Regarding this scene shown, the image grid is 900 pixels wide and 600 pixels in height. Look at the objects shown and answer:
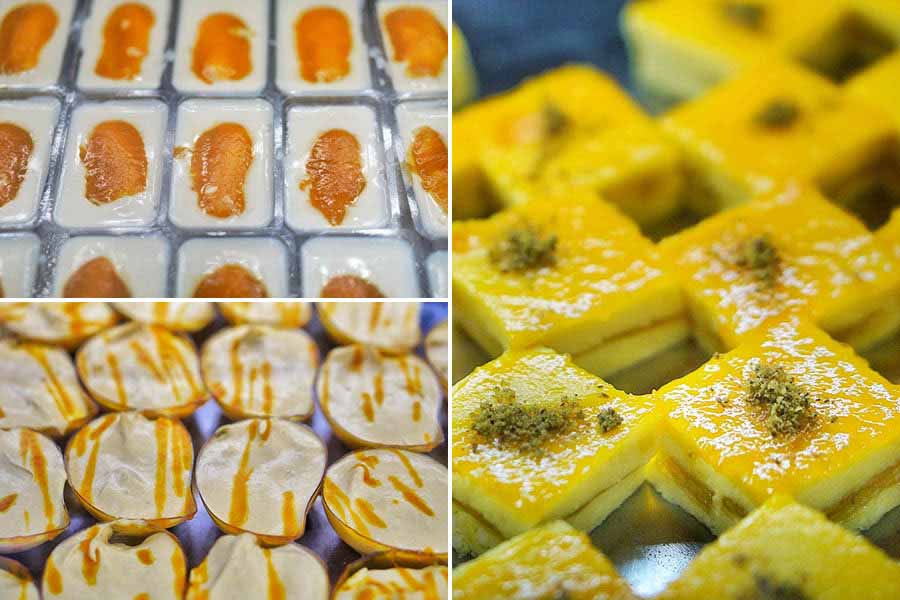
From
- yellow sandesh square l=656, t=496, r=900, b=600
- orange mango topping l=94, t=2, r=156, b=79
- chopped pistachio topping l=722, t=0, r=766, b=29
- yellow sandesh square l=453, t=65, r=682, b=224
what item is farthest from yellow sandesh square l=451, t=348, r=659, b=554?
chopped pistachio topping l=722, t=0, r=766, b=29

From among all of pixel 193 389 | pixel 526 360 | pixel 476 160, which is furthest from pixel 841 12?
pixel 193 389

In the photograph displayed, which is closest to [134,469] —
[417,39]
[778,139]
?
[417,39]

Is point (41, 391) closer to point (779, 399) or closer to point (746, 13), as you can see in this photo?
point (779, 399)

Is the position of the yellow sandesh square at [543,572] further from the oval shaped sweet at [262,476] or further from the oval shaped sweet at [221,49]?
the oval shaped sweet at [221,49]

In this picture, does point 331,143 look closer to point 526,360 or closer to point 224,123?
point 224,123

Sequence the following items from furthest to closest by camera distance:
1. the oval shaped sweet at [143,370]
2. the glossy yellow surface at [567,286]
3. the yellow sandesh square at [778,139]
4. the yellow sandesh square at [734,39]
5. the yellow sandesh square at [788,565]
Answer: the yellow sandesh square at [734,39] < the yellow sandesh square at [778,139] < the glossy yellow surface at [567,286] < the oval shaped sweet at [143,370] < the yellow sandesh square at [788,565]

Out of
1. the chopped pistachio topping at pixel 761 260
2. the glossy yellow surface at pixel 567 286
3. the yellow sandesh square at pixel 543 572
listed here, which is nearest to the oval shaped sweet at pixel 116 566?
the yellow sandesh square at pixel 543 572
